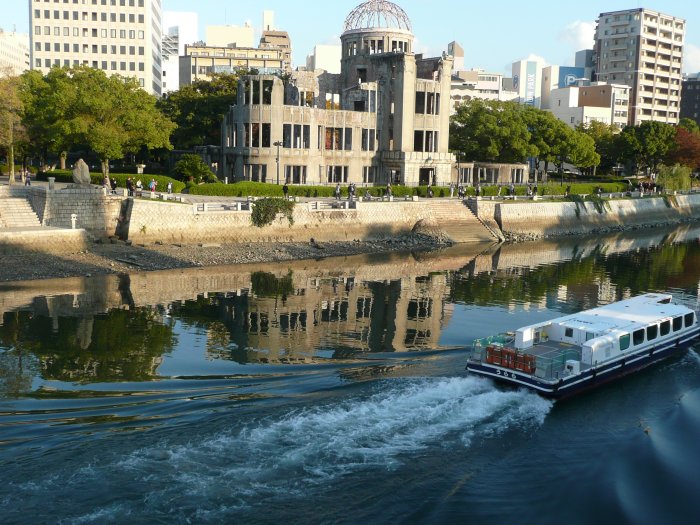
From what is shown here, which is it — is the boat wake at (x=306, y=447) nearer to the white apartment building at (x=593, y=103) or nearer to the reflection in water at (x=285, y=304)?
the reflection in water at (x=285, y=304)

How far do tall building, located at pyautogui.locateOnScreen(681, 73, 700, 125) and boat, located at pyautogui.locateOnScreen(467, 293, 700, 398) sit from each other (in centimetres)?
16344

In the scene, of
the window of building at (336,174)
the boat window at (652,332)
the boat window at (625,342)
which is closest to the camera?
the boat window at (625,342)

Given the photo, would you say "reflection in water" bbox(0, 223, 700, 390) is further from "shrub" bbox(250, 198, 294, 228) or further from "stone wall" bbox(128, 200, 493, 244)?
"shrub" bbox(250, 198, 294, 228)

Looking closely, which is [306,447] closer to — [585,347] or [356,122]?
[585,347]

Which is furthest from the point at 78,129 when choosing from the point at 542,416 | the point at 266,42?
the point at 266,42

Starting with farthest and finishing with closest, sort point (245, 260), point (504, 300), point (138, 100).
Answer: point (138, 100) → point (245, 260) → point (504, 300)

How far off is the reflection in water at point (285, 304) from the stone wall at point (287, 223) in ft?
17.4

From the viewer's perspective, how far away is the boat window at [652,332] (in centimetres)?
3200

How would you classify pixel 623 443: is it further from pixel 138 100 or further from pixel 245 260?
pixel 138 100

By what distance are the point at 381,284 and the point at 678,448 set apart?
27.2 m

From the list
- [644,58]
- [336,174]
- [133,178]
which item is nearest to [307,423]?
[133,178]

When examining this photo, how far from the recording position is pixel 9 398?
2569cm

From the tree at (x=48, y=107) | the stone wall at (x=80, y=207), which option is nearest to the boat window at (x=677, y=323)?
the stone wall at (x=80, y=207)

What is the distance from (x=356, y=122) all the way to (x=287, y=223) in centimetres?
2842
